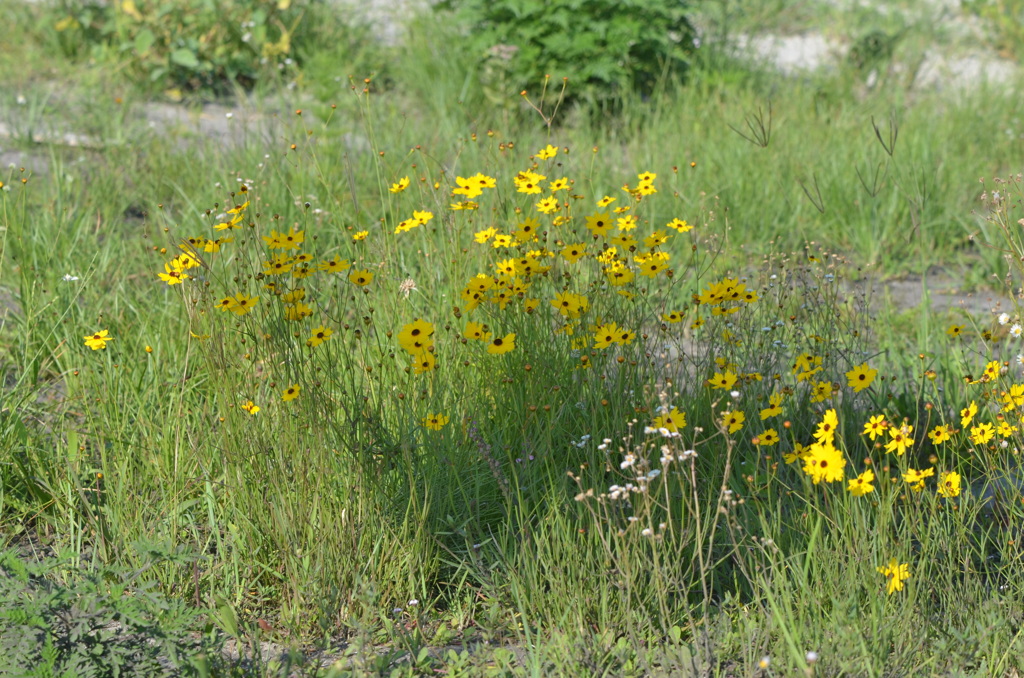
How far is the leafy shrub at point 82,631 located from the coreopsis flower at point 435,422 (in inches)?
Result: 25.2

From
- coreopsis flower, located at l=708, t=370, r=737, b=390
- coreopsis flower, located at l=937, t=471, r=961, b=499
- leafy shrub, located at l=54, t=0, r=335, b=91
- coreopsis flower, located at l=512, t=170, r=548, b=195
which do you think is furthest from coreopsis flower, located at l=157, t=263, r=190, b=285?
leafy shrub, located at l=54, t=0, r=335, b=91

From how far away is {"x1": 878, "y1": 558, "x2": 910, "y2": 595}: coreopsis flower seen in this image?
185 centimetres

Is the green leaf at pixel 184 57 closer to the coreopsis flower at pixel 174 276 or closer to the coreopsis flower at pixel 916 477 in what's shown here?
the coreopsis flower at pixel 174 276

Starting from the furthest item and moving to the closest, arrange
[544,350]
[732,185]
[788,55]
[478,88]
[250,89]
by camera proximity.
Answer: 1. [788,55]
2. [250,89]
3. [478,88]
4. [732,185]
5. [544,350]

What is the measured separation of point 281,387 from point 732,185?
2.65 metres

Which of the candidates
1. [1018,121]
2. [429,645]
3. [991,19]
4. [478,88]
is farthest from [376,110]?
[991,19]

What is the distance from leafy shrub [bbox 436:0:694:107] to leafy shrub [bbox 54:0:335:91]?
129cm

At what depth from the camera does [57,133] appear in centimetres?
502

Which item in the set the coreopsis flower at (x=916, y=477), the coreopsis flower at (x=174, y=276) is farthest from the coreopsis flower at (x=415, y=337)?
the coreopsis flower at (x=916, y=477)

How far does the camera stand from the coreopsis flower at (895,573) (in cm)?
185

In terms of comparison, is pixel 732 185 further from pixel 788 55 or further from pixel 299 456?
pixel 788 55

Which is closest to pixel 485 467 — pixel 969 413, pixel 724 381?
pixel 724 381

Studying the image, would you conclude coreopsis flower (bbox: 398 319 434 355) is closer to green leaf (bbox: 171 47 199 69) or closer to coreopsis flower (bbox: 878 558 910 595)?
coreopsis flower (bbox: 878 558 910 595)

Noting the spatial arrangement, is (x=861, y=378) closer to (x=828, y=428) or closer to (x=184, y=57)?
(x=828, y=428)
